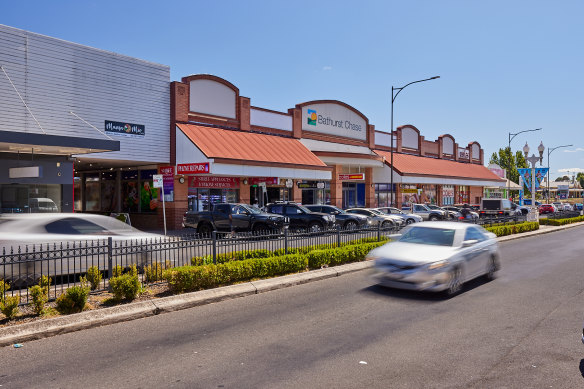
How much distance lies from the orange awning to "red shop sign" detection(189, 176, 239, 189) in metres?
2.60

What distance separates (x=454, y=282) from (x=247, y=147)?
65.9 feet

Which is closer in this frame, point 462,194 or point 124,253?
point 124,253

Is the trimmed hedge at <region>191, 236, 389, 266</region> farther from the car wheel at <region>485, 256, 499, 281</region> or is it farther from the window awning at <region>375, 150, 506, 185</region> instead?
the window awning at <region>375, 150, 506, 185</region>

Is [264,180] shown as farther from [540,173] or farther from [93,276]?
[540,173]

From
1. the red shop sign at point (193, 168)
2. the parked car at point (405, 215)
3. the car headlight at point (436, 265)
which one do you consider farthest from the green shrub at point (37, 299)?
the parked car at point (405, 215)

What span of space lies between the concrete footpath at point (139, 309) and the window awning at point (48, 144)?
11.3 m

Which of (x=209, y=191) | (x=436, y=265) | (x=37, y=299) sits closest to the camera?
(x=37, y=299)

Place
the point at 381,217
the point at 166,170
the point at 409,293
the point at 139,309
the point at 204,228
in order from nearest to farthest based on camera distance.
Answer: the point at 139,309 < the point at 409,293 < the point at 204,228 < the point at 166,170 < the point at 381,217

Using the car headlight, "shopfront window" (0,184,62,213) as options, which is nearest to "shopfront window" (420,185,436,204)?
"shopfront window" (0,184,62,213)

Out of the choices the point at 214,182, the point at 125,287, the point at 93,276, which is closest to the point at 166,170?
the point at 214,182

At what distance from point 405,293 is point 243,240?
4.94 m

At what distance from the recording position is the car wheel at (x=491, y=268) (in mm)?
10973

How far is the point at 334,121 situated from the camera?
38.7 metres

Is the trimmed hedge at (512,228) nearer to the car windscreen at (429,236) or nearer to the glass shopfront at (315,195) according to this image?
the car windscreen at (429,236)
